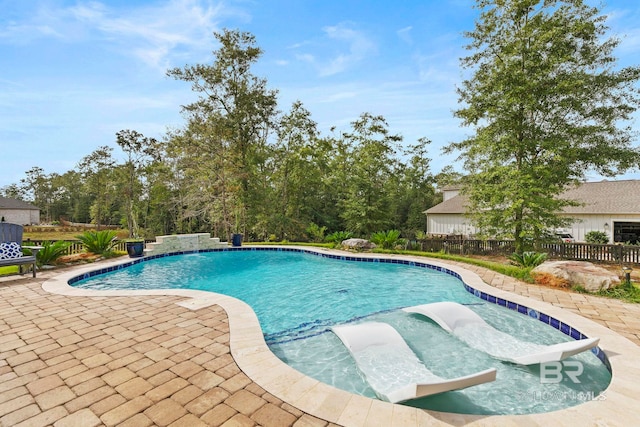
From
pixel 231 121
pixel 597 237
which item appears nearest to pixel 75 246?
pixel 231 121

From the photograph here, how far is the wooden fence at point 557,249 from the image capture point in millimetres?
9516

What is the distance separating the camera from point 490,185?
409 inches

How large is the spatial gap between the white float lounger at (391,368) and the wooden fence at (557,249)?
9018mm

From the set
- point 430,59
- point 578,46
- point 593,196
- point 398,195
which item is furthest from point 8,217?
point 593,196

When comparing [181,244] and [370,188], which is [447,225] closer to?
[370,188]


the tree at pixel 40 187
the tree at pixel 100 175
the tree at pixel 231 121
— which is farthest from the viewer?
the tree at pixel 40 187

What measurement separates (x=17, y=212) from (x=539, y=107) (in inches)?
1949

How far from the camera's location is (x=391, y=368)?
338cm

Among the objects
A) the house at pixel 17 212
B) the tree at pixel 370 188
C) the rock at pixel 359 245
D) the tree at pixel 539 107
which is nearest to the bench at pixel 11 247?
the rock at pixel 359 245

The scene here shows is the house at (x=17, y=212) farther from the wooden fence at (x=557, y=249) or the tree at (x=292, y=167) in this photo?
the wooden fence at (x=557, y=249)

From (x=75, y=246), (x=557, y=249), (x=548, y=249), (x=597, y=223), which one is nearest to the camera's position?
(x=557, y=249)

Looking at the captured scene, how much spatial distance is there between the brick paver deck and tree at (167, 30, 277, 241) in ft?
38.6

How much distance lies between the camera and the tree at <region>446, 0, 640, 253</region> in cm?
951

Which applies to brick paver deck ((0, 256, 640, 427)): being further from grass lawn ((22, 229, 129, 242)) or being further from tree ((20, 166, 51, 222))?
tree ((20, 166, 51, 222))
